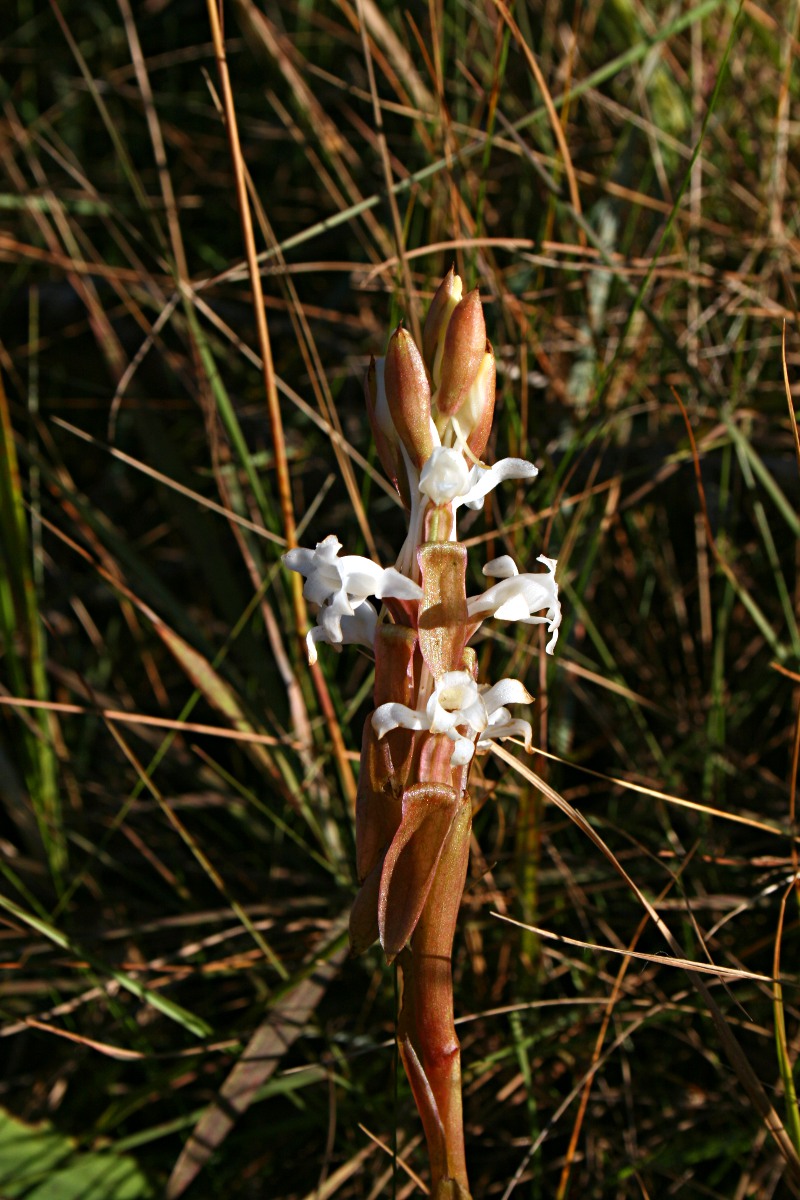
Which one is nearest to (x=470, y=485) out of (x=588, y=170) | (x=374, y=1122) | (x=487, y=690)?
(x=487, y=690)

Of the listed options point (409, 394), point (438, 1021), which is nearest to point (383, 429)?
point (409, 394)

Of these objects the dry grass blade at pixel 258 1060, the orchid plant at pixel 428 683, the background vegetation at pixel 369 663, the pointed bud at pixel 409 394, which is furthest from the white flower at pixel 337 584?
the dry grass blade at pixel 258 1060

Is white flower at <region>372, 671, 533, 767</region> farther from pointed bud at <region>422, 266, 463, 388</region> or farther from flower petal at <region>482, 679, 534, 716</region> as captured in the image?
pointed bud at <region>422, 266, 463, 388</region>

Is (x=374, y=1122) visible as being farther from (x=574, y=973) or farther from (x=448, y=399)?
(x=448, y=399)

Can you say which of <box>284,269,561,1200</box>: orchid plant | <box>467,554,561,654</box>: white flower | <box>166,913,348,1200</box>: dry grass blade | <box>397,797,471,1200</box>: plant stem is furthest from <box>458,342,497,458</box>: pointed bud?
<box>166,913,348,1200</box>: dry grass blade

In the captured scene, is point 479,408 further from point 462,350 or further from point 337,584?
point 337,584

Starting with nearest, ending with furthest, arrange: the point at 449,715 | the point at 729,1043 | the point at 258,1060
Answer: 1. the point at 449,715
2. the point at 729,1043
3. the point at 258,1060
